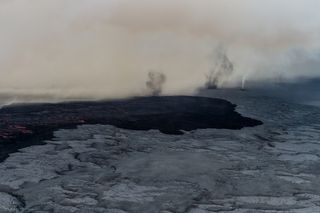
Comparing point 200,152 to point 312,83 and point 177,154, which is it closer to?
point 177,154

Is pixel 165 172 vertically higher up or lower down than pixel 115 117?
lower down

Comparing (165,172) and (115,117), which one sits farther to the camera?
(115,117)

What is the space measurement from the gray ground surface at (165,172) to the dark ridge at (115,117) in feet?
3.41

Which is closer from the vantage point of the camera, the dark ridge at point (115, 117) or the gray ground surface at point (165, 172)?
the gray ground surface at point (165, 172)

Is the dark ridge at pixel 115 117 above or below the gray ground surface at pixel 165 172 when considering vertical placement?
above

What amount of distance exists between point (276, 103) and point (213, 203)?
20568 millimetres

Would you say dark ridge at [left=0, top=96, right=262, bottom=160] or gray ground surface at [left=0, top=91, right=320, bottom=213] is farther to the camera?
dark ridge at [left=0, top=96, right=262, bottom=160]

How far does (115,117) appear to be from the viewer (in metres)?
26.4

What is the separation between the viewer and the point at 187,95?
36531 mm

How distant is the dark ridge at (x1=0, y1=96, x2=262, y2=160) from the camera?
22.2 m

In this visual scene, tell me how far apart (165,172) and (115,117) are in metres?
9.58

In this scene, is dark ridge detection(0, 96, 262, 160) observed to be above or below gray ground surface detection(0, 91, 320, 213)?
above

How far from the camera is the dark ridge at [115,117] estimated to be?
22.2 meters

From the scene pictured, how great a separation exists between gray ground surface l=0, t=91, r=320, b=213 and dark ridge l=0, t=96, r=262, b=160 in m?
1.04
